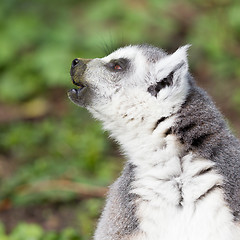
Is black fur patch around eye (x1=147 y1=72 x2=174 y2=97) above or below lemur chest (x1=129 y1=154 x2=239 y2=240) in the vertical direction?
above

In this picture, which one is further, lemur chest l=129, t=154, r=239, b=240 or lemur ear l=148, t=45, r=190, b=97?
lemur ear l=148, t=45, r=190, b=97

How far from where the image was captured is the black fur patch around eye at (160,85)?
3.66 metres

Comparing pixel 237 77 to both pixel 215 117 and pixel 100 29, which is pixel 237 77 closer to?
pixel 100 29

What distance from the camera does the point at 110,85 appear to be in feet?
12.5

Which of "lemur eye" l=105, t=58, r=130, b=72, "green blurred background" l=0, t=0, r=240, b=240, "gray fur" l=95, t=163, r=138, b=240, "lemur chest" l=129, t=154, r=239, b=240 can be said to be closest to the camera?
"lemur chest" l=129, t=154, r=239, b=240

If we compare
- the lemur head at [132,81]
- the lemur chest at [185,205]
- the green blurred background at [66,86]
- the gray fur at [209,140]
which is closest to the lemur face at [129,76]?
the lemur head at [132,81]

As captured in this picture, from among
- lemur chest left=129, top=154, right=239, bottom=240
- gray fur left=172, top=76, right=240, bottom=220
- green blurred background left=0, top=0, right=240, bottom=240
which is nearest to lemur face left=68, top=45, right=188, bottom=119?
gray fur left=172, top=76, right=240, bottom=220

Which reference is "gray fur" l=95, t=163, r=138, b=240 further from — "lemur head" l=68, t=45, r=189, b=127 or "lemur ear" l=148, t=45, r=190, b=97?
"lemur ear" l=148, t=45, r=190, b=97

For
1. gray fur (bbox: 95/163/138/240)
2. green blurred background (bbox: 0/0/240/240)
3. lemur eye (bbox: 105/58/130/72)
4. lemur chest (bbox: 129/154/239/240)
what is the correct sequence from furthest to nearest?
green blurred background (bbox: 0/0/240/240)
lemur eye (bbox: 105/58/130/72)
gray fur (bbox: 95/163/138/240)
lemur chest (bbox: 129/154/239/240)

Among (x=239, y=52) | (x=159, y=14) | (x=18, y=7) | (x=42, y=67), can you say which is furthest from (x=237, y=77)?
(x=18, y=7)

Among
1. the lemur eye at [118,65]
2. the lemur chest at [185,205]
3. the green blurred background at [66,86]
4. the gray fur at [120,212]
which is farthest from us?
the green blurred background at [66,86]

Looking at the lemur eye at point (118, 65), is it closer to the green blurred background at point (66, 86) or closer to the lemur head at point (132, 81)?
the lemur head at point (132, 81)

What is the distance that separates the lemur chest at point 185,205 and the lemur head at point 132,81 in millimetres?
354

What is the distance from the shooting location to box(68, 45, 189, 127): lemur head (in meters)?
3.60
